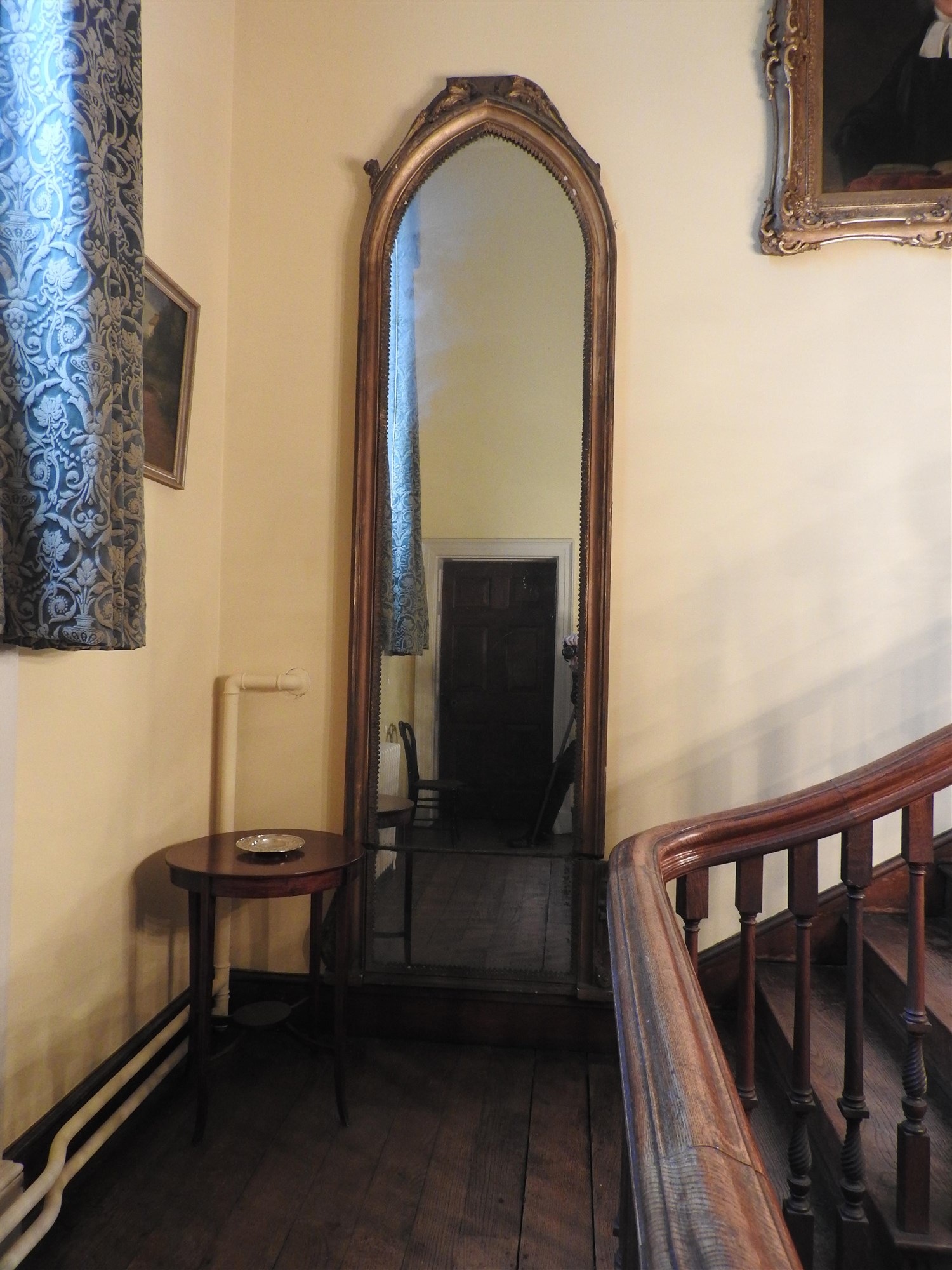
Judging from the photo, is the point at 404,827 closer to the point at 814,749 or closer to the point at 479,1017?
the point at 479,1017

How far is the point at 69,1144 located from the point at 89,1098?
122 millimetres

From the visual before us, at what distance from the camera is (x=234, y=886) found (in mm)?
2201

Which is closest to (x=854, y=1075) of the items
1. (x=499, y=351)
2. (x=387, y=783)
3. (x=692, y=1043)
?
(x=692, y=1043)

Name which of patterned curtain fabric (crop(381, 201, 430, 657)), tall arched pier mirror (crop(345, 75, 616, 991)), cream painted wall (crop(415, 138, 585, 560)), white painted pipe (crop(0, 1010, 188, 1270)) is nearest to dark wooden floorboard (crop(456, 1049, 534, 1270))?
tall arched pier mirror (crop(345, 75, 616, 991))

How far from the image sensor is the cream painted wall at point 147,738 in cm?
195

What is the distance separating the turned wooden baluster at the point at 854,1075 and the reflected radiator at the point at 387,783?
1.56 metres

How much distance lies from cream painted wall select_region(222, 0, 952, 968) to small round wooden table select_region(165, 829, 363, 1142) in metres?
0.50

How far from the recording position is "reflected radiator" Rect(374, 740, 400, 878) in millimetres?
2836

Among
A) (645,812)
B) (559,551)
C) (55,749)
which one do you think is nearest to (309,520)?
(559,551)

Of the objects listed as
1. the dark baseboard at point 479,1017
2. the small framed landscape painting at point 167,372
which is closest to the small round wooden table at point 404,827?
the dark baseboard at point 479,1017

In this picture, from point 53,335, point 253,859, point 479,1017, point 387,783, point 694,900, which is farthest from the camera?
point 387,783

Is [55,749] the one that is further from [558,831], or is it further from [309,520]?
[558,831]

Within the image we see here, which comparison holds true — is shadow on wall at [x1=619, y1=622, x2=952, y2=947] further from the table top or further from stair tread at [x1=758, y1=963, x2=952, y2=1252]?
the table top

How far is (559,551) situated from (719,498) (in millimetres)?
521
